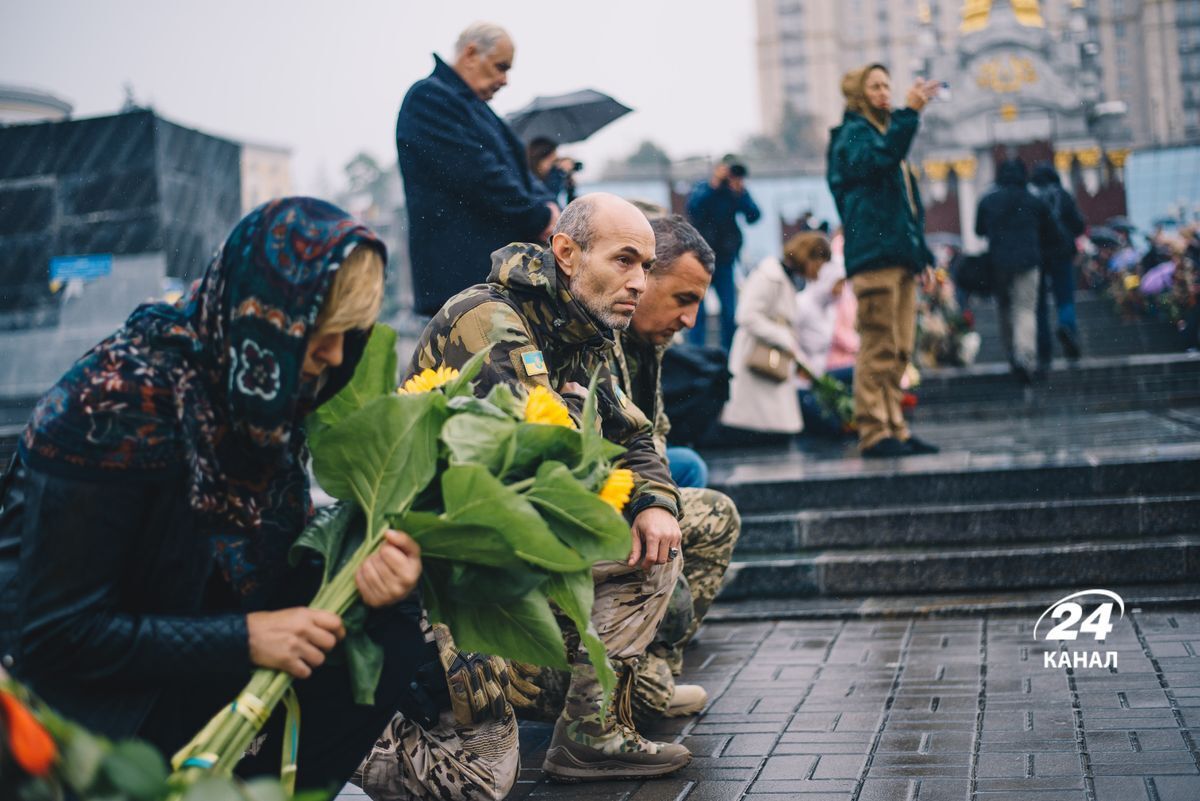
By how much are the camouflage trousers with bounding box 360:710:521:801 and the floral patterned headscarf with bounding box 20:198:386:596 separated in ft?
3.44

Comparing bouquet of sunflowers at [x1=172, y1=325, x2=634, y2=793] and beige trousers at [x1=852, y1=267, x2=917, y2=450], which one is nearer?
bouquet of sunflowers at [x1=172, y1=325, x2=634, y2=793]

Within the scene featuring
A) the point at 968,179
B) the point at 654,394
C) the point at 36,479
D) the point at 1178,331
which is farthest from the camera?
the point at 968,179

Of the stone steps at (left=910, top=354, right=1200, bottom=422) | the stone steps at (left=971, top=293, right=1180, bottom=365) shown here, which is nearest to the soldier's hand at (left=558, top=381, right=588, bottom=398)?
the stone steps at (left=910, top=354, right=1200, bottom=422)

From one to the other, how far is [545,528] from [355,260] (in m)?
0.58

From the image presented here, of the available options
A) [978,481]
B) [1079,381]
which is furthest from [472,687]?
[1079,381]

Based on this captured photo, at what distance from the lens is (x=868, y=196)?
8086 millimetres

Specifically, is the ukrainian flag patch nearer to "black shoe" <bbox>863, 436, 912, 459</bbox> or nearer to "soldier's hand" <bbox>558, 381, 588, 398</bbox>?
"soldier's hand" <bbox>558, 381, 588, 398</bbox>

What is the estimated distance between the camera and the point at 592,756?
3.95 metres

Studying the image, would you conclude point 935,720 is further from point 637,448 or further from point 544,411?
point 544,411

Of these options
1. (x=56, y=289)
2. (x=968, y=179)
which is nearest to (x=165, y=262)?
(x=56, y=289)

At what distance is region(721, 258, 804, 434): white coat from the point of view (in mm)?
9414

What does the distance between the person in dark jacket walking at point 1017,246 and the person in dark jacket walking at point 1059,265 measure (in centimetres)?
21

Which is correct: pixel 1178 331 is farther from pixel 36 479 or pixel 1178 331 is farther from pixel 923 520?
pixel 36 479

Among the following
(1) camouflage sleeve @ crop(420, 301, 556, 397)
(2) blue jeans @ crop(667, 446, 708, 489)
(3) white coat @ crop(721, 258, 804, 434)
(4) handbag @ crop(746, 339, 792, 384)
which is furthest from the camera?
(4) handbag @ crop(746, 339, 792, 384)
